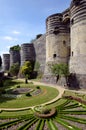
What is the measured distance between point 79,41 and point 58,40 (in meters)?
10.6

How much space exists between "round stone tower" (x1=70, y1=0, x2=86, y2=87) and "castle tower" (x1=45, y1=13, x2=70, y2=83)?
7.70m

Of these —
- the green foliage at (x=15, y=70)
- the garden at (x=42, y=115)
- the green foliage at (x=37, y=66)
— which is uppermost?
the green foliage at (x=37, y=66)

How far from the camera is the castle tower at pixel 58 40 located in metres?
42.1

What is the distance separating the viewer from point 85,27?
31469 millimetres

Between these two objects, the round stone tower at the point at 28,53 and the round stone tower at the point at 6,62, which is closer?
A: the round stone tower at the point at 28,53

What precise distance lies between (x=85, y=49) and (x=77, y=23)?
5806 millimetres

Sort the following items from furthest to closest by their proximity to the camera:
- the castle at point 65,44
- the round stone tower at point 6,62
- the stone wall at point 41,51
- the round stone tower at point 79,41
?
the round stone tower at point 6,62 → the stone wall at point 41,51 → the castle at point 65,44 → the round stone tower at point 79,41

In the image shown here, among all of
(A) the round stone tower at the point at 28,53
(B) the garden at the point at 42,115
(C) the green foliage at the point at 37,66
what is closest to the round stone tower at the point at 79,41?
(B) the garden at the point at 42,115

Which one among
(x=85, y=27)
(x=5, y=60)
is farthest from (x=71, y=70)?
(x=5, y=60)

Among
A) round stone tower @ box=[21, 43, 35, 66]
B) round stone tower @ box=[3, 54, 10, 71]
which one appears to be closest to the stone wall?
round stone tower @ box=[21, 43, 35, 66]

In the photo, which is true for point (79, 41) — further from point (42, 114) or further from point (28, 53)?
point (28, 53)

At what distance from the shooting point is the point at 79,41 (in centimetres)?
3247

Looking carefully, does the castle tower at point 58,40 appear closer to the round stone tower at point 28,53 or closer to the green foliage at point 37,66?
the green foliage at point 37,66

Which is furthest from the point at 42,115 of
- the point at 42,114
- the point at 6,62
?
the point at 6,62
